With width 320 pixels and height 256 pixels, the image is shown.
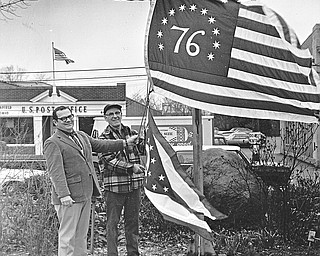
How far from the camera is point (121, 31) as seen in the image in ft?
14.0

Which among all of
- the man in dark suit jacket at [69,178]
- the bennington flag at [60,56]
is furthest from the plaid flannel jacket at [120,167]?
the bennington flag at [60,56]

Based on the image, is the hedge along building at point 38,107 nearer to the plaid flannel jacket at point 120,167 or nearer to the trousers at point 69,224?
the plaid flannel jacket at point 120,167

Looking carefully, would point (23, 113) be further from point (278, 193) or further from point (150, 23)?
point (278, 193)

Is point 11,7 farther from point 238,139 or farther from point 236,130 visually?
→ point 238,139

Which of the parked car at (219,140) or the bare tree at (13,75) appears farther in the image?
the parked car at (219,140)

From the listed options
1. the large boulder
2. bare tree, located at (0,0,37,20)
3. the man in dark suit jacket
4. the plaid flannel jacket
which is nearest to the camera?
the man in dark suit jacket

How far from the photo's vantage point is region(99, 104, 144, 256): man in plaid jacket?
3.79m

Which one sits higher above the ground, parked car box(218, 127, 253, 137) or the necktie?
parked car box(218, 127, 253, 137)

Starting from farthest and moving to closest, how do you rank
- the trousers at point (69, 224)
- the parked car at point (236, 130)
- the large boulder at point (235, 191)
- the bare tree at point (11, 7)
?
the parked car at point (236, 130) → the large boulder at point (235, 191) → the bare tree at point (11, 7) → the trousers at point (69, 224)

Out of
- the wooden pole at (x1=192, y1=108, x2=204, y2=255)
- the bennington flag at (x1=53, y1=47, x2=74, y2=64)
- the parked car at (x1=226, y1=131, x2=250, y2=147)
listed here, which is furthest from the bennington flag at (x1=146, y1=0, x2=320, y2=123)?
the parked car at (x1=226, y1=131, x2=250, y2=147)

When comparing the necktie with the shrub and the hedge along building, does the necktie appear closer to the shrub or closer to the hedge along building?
the hedge along building

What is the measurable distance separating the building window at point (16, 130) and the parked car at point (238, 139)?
2.08 meters

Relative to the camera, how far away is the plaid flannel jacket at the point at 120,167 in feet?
12.4

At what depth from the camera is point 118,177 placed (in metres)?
3.78
